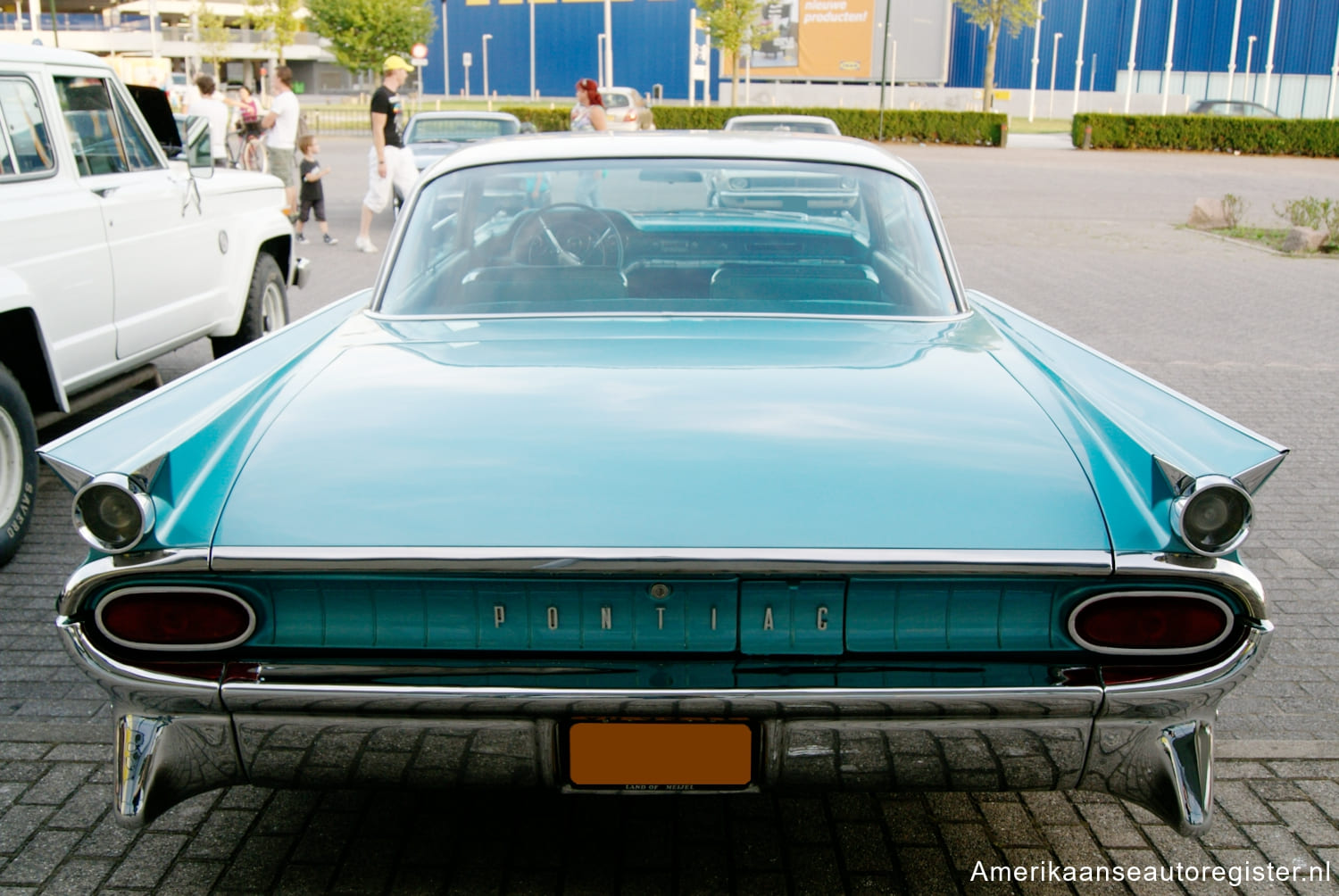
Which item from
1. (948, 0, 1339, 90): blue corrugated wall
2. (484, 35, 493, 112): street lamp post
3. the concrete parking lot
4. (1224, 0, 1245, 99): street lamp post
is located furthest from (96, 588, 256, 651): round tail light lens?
(484, 35, 493, 112): street lamp post

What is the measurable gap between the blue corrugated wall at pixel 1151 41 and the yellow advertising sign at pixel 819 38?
5.17 meters

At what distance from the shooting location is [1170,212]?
19859 mm

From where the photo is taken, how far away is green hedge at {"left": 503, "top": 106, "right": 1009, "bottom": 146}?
40562 mm

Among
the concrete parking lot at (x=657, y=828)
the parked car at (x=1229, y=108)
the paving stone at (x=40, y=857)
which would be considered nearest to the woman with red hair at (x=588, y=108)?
the concrete parking lot at (x=657, y=828)

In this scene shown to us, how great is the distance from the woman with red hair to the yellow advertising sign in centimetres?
5187

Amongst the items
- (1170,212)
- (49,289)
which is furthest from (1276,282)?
(49,289)

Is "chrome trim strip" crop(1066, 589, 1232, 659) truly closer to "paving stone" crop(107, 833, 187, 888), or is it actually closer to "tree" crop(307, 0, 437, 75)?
"paving stone" crop(107, 833, 187, 888)

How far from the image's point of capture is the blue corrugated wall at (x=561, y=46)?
7325 cm

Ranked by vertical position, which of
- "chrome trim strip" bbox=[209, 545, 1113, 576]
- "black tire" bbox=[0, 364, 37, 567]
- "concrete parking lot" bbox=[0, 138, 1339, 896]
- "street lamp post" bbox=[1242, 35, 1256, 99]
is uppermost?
"street lamp post" bbox=[1242, 35, 1256, 99]

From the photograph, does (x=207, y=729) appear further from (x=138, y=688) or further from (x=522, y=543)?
(x=522, y=543)

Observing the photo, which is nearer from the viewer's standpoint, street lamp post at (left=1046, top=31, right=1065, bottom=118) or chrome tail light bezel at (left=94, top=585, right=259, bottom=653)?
chrome tail light bezel at (left=94, top=585, right=259, bottom=653)

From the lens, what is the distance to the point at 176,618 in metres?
2.22

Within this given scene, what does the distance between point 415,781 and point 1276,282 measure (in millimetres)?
12560

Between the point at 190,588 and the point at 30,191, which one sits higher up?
the point at 30,191
